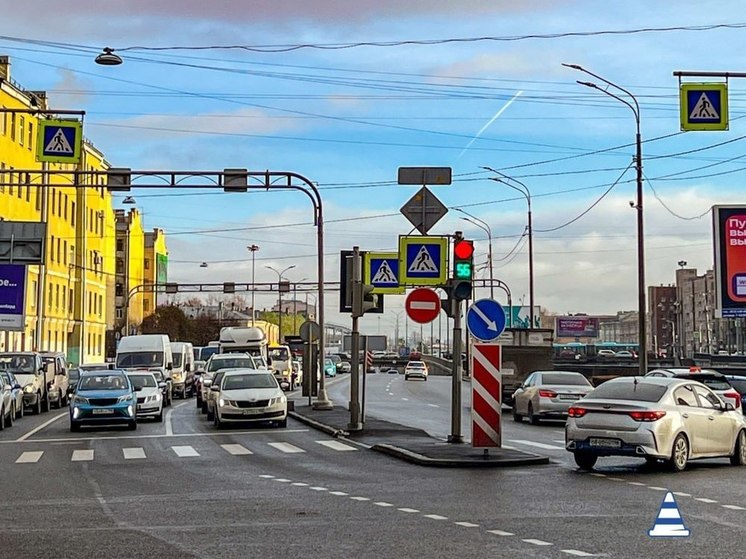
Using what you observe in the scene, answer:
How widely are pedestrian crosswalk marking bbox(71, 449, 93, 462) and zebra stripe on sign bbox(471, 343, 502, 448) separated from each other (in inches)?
282

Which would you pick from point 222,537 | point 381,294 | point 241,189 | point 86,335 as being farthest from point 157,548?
point 86,335

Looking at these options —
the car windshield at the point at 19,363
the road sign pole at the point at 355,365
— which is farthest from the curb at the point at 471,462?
the car windshield at the point at 19,363

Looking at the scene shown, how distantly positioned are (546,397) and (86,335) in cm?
6564

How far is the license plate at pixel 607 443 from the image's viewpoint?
17438 mm

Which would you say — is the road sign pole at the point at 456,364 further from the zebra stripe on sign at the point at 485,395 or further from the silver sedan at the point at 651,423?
the silver sedan at the point at 651,423

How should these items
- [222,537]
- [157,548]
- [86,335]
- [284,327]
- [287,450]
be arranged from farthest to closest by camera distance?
1. [284,327]
2. [86,335]
3. [287,450]
4. [222,537]
5. [157,548]

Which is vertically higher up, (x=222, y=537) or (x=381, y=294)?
(x=381, y=294)

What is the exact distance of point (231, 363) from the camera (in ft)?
143

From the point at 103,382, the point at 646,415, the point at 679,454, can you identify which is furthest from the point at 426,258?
the point at 103,382

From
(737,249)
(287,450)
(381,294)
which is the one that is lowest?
(287,450)

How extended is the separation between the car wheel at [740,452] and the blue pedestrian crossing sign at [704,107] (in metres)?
5.53

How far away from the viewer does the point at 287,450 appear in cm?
2295

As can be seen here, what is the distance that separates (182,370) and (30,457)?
3259cm

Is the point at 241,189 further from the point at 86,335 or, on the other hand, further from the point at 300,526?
the point at 86,335
